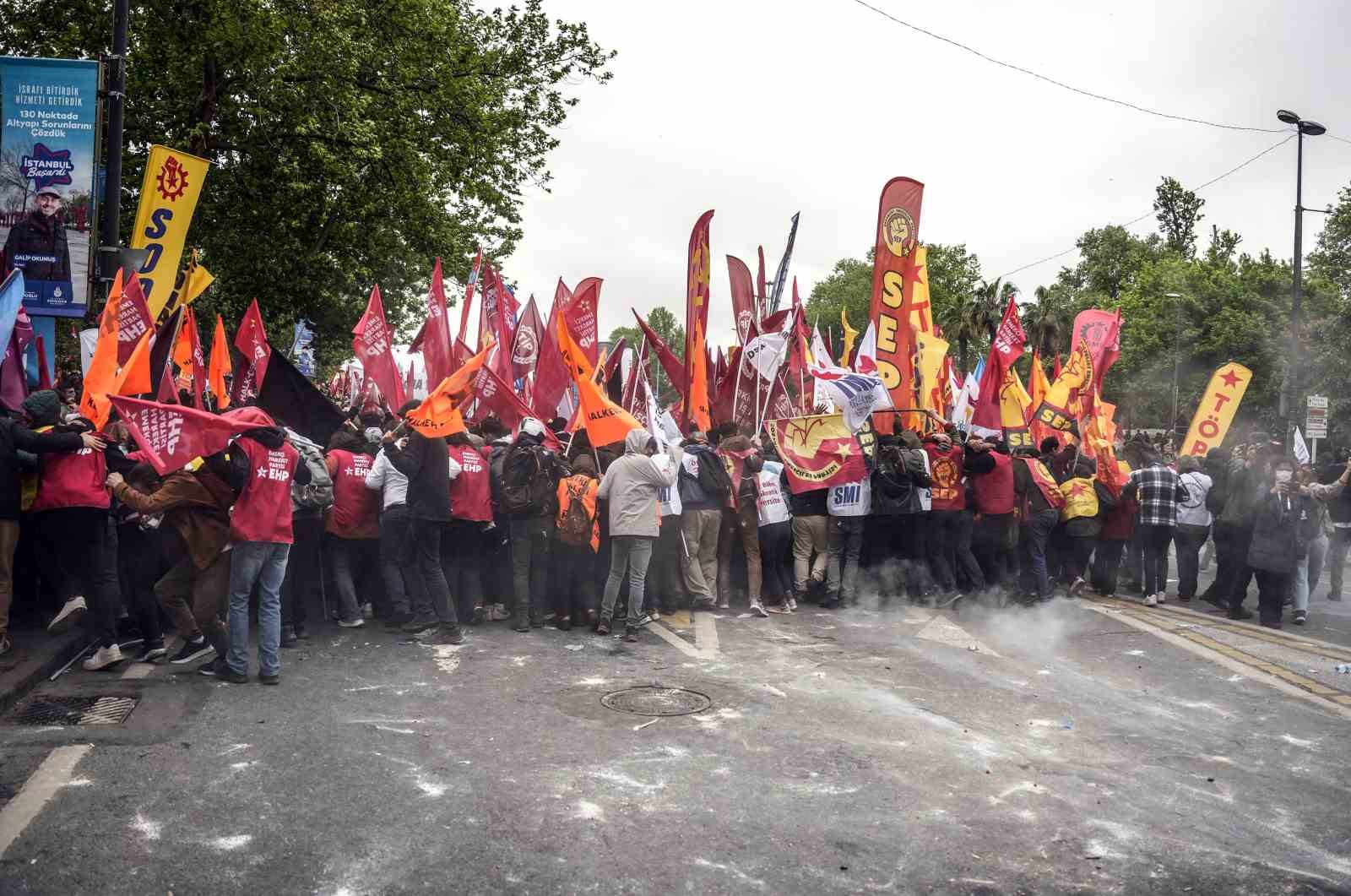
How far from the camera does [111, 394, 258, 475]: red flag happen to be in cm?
684

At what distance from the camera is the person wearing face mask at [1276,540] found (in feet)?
35.2

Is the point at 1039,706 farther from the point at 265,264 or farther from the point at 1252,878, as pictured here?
the point at 265,264

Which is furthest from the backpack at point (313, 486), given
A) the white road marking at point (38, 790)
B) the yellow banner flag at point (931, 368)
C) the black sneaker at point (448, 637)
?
the yellow banner flag at point (931, 368)

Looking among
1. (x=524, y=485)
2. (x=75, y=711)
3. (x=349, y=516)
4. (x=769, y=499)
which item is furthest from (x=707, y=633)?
(x=75, y=711)

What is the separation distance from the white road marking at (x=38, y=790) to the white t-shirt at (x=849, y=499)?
7044 mm

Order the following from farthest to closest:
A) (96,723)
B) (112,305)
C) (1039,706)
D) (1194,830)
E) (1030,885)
Result: (112,305) < (1039,706) < (96,723) < (1194,830) < (1030,885)

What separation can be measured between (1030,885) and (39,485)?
6.70m

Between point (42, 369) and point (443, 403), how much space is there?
182 inches

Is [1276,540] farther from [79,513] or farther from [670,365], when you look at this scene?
[79,513]

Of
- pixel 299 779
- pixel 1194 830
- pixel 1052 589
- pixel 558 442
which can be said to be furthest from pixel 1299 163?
pixel 299 779

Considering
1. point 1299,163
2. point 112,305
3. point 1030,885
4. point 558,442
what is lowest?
point 1030,885

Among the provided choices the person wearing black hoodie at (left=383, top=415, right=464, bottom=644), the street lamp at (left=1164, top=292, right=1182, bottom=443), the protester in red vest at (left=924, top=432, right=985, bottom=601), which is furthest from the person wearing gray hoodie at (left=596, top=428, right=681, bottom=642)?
the street lamp at (left=1164, top=292, right=1182, bottom=443)

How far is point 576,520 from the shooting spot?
955 centimetres

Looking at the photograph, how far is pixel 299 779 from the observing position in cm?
538
